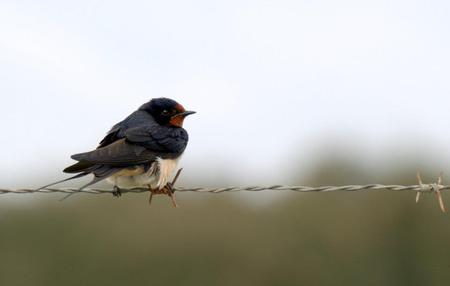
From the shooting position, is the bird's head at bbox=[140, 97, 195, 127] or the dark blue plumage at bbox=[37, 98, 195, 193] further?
the bird's head at bbox=[140, 97, 195, 127]

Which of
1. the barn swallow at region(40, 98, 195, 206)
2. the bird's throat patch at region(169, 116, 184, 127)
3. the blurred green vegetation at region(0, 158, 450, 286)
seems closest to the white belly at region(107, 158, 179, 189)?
the barn swallow at region(40, 98, 195, 206)

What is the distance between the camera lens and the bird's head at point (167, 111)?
29.6 ft

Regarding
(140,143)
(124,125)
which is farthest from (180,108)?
(140,143)

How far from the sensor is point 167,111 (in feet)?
29.7

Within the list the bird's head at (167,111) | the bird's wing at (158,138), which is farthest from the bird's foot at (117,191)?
the bird's head at (167,111)

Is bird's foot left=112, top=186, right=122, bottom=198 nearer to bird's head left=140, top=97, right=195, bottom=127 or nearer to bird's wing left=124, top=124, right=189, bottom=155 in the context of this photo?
bird's wing left=124, top=124, right=189, bottom=155

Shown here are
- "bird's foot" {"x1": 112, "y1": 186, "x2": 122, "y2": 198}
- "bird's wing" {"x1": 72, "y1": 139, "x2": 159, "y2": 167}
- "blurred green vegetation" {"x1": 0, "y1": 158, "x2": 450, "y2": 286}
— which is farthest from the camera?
"blurred green vegetation" {"x1": 0, "y1": 158, "x2": 450, "y2": 286}

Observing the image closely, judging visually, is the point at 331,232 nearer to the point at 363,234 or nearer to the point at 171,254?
the point at 363,234

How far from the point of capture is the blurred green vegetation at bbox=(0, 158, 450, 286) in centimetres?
2058

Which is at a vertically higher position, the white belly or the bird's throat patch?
the bird's throat patch

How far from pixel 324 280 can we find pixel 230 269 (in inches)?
71.9

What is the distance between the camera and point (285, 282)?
2152 cm

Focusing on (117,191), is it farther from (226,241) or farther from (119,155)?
(226,241)

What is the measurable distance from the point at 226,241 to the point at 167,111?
504 inches
